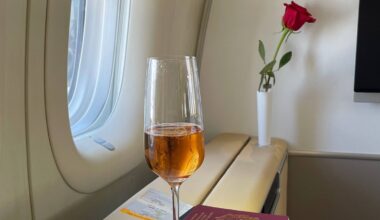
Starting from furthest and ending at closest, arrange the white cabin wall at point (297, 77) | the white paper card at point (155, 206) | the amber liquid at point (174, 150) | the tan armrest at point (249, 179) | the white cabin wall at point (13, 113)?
1. the white cabin wall at point (297, 77)
2. the tan armrest at point (249, 179)
3. the white paper card at point (155, 206)
4. the white cabin wall at point (13, 113)
5. the amber liquid at point (174, 150)

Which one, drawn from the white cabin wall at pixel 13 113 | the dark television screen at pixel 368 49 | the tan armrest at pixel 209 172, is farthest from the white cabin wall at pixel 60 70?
the dark television screen at pixel 368 49

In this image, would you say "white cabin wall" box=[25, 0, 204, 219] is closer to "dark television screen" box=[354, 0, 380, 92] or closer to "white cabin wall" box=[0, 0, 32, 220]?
"white cabin wall" box=[0, 0, 32, 220]

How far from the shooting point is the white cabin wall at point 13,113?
0.84 m

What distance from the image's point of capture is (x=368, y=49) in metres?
1.81

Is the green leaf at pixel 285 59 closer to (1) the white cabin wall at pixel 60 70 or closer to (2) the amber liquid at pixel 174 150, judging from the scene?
(1) the white cabin wall at pixel 60 70

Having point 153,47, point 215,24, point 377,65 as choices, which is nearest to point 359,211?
point 377,65

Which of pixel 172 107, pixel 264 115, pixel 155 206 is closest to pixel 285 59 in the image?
pixel 264 115

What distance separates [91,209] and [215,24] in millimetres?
1049

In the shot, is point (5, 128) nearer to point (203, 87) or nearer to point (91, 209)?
point (91, 209)

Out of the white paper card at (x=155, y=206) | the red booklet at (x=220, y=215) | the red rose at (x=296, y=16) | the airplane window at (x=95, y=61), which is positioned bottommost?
the white paper card at (x=155, y=206)

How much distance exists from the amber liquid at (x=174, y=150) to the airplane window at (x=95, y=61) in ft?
2.44

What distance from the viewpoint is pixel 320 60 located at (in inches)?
75.1

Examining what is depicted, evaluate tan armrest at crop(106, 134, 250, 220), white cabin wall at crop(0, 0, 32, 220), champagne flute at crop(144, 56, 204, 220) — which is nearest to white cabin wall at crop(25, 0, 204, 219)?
white cabin wall at crop(0, 0, 32, 220)

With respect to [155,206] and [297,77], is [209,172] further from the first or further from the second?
[297,77]
